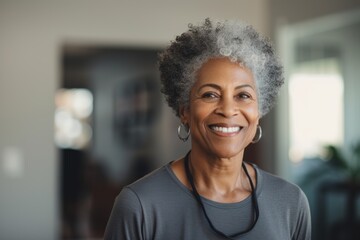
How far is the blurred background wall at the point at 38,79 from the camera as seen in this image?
398cm

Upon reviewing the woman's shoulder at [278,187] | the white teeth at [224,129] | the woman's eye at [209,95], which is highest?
the woman's eye at [209,95]

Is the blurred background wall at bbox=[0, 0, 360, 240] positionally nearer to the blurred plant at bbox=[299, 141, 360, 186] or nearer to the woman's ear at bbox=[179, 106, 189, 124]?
the blurred plant at bbox=[299, 141, 360, 186]

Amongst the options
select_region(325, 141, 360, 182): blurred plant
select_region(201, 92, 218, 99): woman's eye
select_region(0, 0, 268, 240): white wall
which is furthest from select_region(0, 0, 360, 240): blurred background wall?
select_region(201, 92, 218, 99): woman's eye

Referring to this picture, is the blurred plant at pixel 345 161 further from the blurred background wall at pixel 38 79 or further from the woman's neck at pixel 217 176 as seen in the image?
the woman's neck at pixel 217 176

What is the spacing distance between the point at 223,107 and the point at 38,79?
298cm

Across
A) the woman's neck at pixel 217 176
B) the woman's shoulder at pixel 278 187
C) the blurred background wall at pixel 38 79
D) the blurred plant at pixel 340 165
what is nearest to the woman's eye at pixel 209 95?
the woman's neck at pixel 217 176

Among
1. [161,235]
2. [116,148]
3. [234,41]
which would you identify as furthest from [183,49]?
[116,148]

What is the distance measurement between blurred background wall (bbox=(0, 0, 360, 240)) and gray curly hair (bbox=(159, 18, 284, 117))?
281 cm

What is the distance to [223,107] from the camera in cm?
128

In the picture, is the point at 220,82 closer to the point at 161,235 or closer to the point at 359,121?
the point at 161,235

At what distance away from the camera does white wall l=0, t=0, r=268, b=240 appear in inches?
156

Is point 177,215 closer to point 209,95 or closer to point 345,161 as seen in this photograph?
point 209,95

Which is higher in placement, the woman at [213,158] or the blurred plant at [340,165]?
the woman at [213,158]

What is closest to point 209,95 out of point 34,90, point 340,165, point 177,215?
point 177,215
